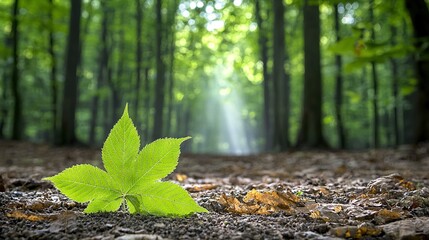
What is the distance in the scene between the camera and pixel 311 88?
10836 mm

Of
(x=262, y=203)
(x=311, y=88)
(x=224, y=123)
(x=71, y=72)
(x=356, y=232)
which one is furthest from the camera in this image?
(x=224, y=123)

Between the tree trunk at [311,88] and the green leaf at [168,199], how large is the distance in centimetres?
897

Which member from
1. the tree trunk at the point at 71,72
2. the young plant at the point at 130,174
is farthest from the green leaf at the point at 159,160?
the tree trunk at the point at 71,72

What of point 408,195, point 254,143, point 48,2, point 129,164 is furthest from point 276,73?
point 254,143

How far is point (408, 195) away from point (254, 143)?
148 ft

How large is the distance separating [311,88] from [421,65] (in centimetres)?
359

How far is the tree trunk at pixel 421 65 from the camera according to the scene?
22.5ft

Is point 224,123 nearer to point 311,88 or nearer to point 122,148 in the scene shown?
point 311,88

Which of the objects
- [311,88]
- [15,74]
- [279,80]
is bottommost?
[311,88]

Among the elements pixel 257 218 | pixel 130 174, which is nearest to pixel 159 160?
pixel 130 174

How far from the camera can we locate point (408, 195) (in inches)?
102

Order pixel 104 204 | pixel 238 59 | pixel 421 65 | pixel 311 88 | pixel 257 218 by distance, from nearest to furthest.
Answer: pixel 104 204, pixel 257 218, pixel 421 65, pixel 311 88, pixel 238 59

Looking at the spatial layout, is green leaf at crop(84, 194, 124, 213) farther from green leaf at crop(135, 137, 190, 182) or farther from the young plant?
green leaf at crop(135, 137, 190, 182)

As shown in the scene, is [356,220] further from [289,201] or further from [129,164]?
[129,164]
